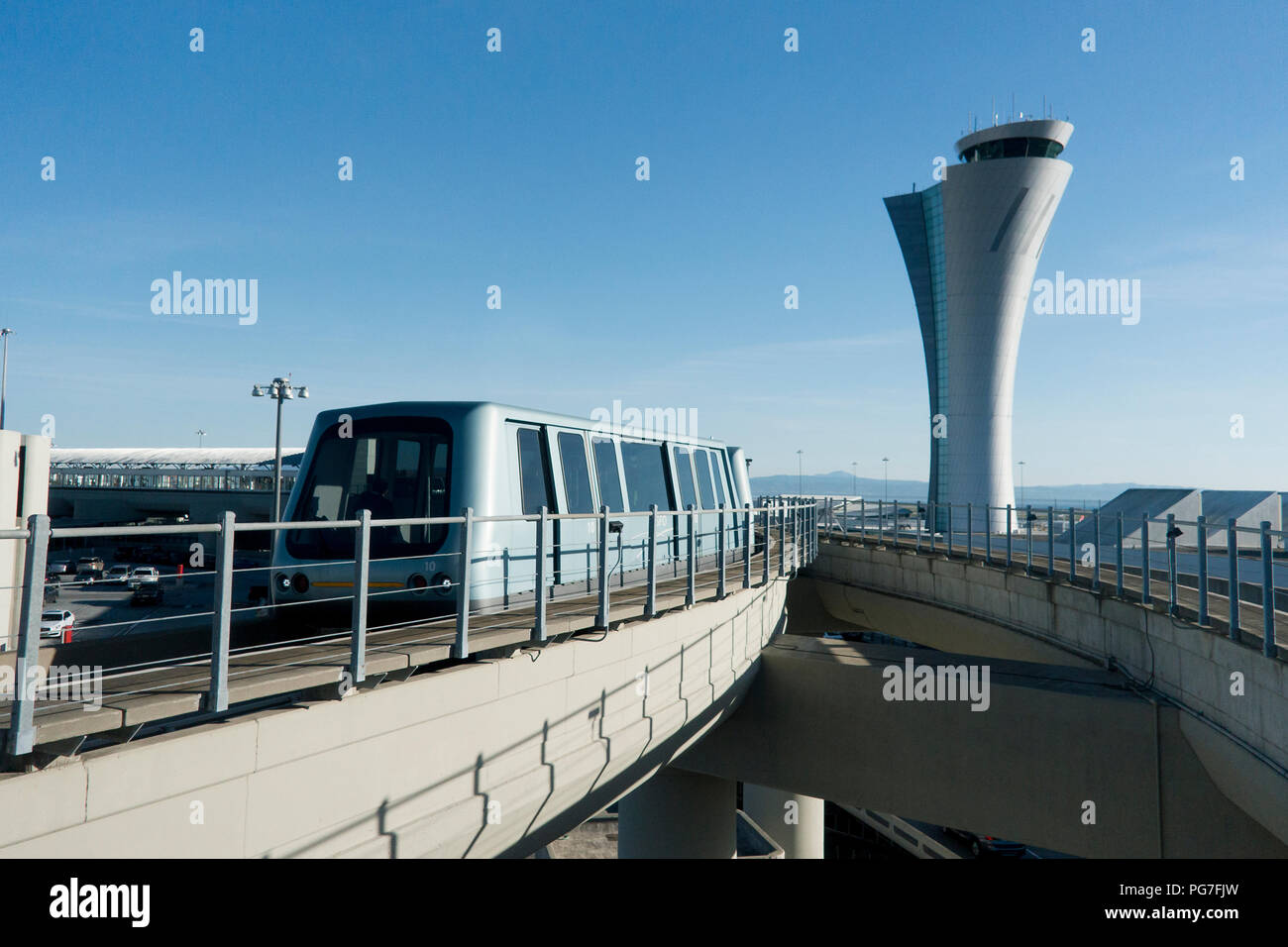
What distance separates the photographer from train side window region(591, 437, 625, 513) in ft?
37.0

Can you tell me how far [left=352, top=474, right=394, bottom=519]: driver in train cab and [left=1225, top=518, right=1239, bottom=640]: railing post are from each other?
8317 mm

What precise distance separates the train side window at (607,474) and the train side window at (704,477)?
411 cm

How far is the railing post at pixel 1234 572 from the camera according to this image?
8.39 metres

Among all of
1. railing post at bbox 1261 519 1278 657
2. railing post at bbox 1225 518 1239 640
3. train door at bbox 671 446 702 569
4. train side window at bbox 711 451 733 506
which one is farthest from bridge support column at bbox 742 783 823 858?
railing post at bbox 1261 519 1278 657

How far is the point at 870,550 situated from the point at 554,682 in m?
15.8

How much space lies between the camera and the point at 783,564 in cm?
1462

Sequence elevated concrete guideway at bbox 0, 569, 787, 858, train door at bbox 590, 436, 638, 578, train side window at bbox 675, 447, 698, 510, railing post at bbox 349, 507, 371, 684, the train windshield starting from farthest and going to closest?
train side window at bbox 675, 447, 698, 510, train door at bbox 590, 436, 638, 578, the train windshield, railing post at bbox 349, 507, 371, 684, elevated concrete guideway at bbox 0, 569, 787, 858

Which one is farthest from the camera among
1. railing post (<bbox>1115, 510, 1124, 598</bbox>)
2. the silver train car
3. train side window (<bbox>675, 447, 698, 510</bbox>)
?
train side window (<bbox>675, 447, 698, 510</bbox>)

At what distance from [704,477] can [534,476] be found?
23.8 feet

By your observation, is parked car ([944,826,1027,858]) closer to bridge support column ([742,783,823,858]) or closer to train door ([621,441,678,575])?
bridge support column ([742,783,823,858])

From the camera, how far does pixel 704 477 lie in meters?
16.4

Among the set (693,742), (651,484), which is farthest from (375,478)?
(651,484)

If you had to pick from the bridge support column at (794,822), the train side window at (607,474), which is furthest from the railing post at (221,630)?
the bridge support column at (794,822)
